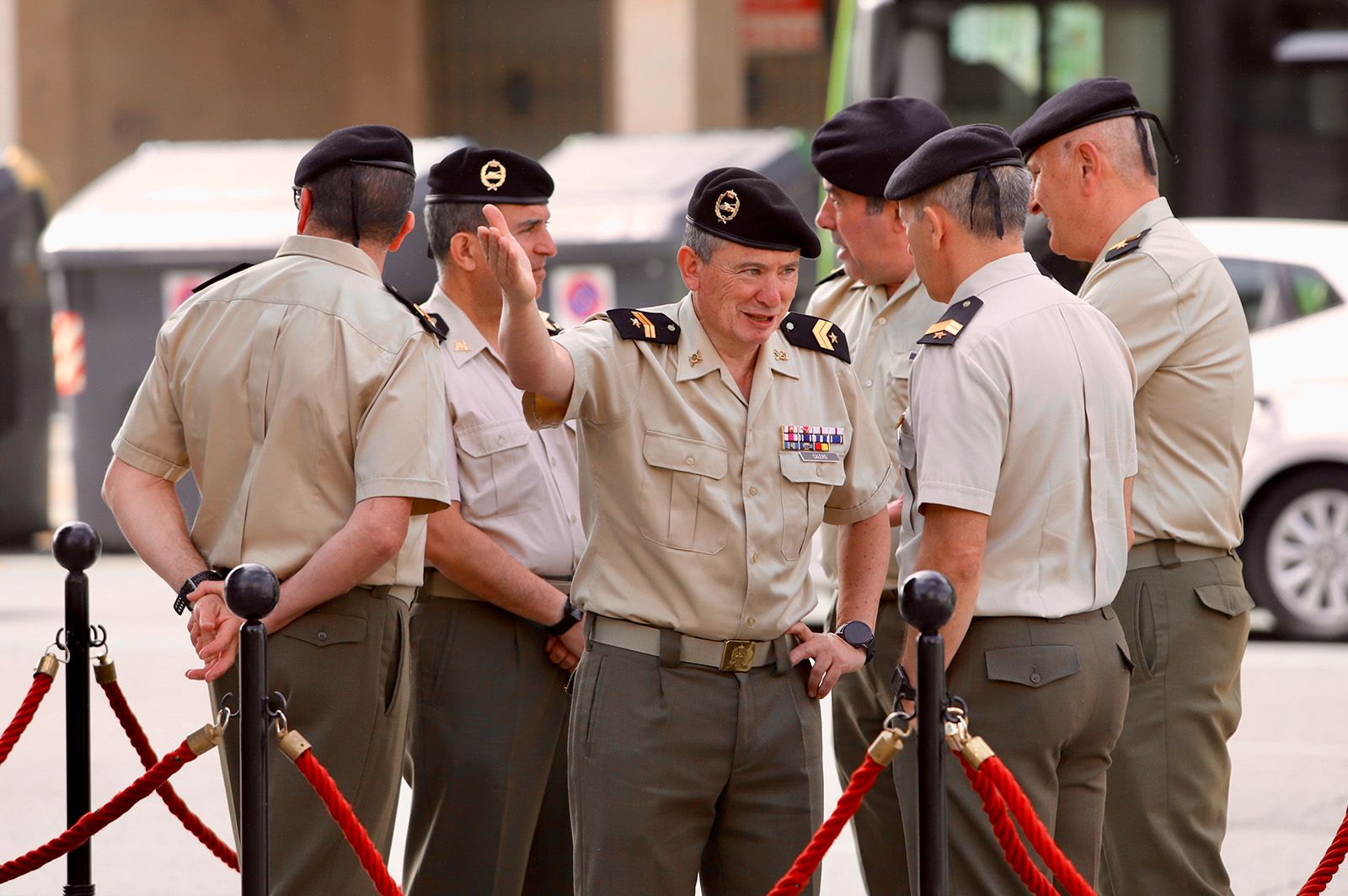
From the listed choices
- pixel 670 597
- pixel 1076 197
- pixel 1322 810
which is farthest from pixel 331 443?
pixel 1322 810

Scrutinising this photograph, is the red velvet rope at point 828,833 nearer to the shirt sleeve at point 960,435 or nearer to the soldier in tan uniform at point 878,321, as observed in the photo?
the shirt sleeve at point 960,435

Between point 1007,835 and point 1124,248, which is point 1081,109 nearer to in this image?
point 1124,248

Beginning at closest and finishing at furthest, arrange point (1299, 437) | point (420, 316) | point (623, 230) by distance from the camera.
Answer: point (420, 316) < point (1299, 437) < point (623, 230)

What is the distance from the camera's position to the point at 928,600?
3.06 metres

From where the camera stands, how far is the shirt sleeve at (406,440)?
3.44 meters

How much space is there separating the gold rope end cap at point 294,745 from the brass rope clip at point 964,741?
42.9 inches

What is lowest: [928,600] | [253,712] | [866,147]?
[253,712]

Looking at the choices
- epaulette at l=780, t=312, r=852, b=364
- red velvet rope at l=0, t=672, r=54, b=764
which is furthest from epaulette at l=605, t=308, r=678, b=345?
red velvet rope at l=0, t=672, r=54, b=764

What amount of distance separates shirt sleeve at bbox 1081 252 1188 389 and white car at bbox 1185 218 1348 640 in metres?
5.20

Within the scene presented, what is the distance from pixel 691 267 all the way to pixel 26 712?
1811 millimetres

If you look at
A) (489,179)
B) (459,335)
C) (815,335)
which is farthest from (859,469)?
(489,179)

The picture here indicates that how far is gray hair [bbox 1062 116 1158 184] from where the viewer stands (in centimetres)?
391

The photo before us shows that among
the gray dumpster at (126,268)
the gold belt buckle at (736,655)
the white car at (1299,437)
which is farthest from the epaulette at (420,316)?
the gray dumpster at (126,268)

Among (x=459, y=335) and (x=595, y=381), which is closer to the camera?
(x=595, y=381)
